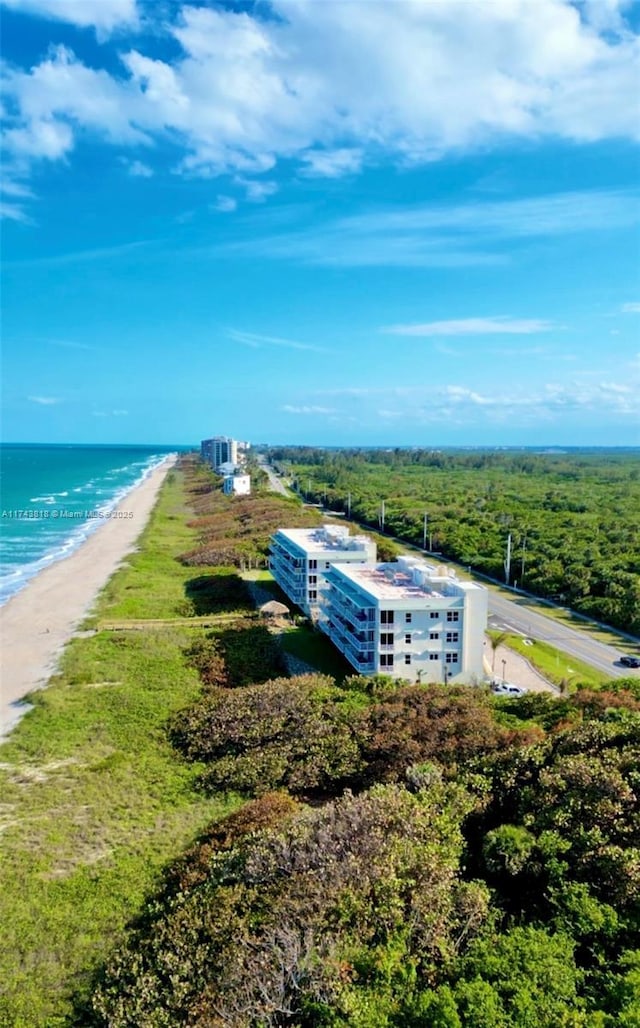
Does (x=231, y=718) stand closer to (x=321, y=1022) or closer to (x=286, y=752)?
(x=286, y=752)

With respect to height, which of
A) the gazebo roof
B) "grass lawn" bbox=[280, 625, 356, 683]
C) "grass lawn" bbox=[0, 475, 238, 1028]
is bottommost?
"grass lawn" bbox=[0, 475, 238, 1028]

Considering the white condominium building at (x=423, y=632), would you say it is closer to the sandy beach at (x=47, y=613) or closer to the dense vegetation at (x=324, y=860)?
the dense vegetation at (x=324, y=860)

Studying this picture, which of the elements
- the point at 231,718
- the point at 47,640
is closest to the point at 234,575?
the point at 47,640

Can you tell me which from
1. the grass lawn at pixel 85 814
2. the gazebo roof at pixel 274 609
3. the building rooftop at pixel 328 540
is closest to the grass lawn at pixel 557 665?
the building rooftop at pixel 328 540

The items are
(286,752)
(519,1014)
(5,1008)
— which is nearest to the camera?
(519,1014)

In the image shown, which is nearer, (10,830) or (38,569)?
(10,830)

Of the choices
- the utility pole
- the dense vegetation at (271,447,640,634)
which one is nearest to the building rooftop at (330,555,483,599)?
the dense vegetation at (271,447,640,634)

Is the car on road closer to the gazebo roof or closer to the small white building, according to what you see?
the gazebo roof
